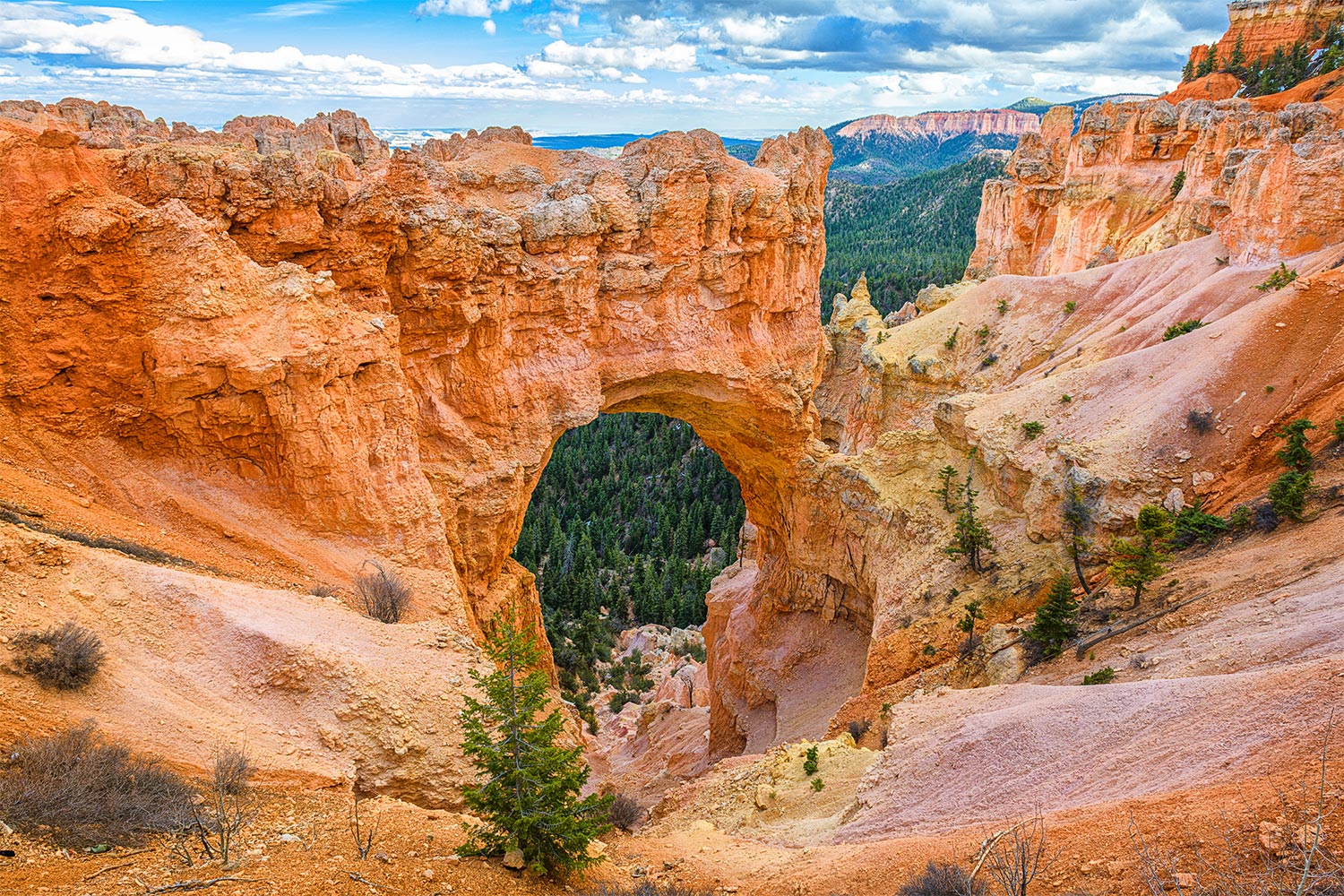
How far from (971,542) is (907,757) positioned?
31.4 feet

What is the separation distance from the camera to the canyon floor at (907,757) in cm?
845

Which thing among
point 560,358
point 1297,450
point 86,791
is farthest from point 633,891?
point 1297,450

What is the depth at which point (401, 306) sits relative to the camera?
2053 centimetres

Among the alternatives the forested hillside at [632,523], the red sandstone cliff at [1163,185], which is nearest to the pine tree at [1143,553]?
the red sandstone cliff at [1163,185]

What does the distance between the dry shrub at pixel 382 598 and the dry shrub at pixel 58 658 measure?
16.5 ft

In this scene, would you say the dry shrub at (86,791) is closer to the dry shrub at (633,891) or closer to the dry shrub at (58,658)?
the dry shrub at (58,658)

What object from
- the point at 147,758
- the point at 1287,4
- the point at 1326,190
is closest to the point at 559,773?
the point at 147,758

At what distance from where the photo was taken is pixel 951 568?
22.9 m

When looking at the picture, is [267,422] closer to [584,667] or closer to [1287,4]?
[584,667]

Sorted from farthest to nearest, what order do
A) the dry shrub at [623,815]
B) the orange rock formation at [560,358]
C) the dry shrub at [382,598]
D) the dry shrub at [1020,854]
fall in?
the dry shrub at [623,815], the orange rock formation at [560,358], the dry shrub at [382,598], the dry shrub at [1020,854]

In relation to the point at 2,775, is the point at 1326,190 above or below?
above

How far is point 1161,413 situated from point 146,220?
23.6m

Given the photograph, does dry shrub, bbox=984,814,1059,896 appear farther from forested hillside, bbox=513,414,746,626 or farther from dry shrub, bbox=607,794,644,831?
forested hillside, bbox=513,414,746,626

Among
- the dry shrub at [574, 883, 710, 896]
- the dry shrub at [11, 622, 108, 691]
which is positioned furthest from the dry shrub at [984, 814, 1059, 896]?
the dry shrub at [11, 622, 108, 691]
